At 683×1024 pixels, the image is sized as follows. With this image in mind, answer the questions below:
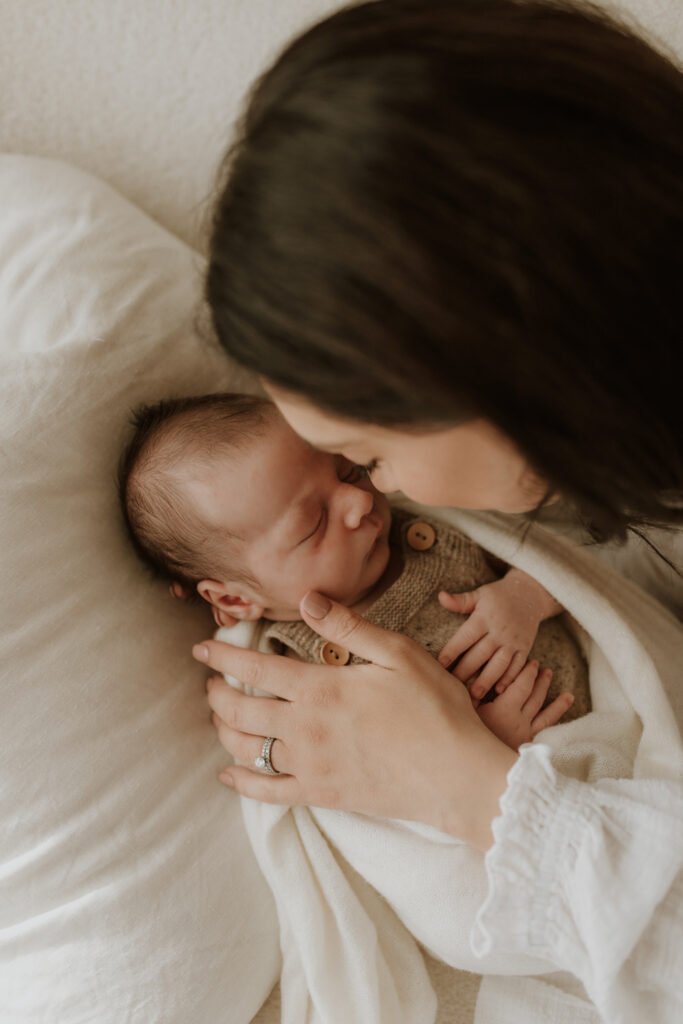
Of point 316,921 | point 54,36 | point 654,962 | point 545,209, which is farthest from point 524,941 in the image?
point 54,36

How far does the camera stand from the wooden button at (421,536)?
1.14 metres

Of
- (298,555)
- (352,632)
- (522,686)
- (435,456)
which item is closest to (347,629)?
(352,632)

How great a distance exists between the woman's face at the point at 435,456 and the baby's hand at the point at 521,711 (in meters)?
0.31

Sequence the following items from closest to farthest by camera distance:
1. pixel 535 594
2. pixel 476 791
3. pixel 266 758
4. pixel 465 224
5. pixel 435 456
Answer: pixel 465 224 → pixel 435 456 → pixel 476 791 → pixel 266 758 → pixel 535 594

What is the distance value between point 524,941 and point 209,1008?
348mm

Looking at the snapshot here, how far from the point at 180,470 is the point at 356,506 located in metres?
0.20

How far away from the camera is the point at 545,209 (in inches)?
23.4

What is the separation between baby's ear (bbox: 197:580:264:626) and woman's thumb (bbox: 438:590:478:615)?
22 cm

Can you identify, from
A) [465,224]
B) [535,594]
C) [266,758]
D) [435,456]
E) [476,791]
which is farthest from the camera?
[535,594]

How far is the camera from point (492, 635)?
105 cm

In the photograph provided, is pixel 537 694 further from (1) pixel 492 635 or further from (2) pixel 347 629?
(2) pixel 347 629

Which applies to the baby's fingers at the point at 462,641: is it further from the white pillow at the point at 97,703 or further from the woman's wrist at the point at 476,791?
the white pillow at the point at 97,703

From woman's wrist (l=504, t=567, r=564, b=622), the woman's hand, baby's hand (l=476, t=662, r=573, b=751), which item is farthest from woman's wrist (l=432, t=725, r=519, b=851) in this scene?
woman's wrist (l=504, t=567, r=564, b=622)

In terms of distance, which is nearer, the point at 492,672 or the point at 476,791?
the point at 476,791
